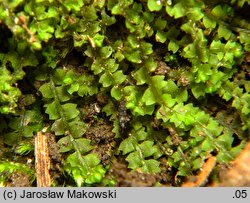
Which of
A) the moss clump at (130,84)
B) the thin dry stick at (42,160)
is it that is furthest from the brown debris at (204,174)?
the thin dry stick at (42,160)

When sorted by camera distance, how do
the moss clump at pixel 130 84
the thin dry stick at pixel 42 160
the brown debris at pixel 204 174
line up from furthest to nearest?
the thin dry stick at pixel 42 160 → the moss clump at pixel 130 84 → the brown debris at pixel 204 174

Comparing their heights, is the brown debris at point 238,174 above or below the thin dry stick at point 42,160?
below

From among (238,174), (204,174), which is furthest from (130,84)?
(238,174)

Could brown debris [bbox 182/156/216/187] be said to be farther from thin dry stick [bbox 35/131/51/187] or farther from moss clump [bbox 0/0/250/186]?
thin dry stick [bbox 35/131/51/187]

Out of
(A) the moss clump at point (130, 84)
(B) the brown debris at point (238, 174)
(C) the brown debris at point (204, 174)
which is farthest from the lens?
(A) the moss clump at point (130, 84)

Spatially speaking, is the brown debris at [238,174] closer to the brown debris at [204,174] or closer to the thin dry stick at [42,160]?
the brown debris at [204,174]

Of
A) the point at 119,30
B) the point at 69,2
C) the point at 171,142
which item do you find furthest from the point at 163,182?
the point at 69,2

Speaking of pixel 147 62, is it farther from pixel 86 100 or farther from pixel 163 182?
pixel 163 182

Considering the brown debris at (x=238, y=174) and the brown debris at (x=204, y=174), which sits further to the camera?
the brown debris at (x=204, y=174)
